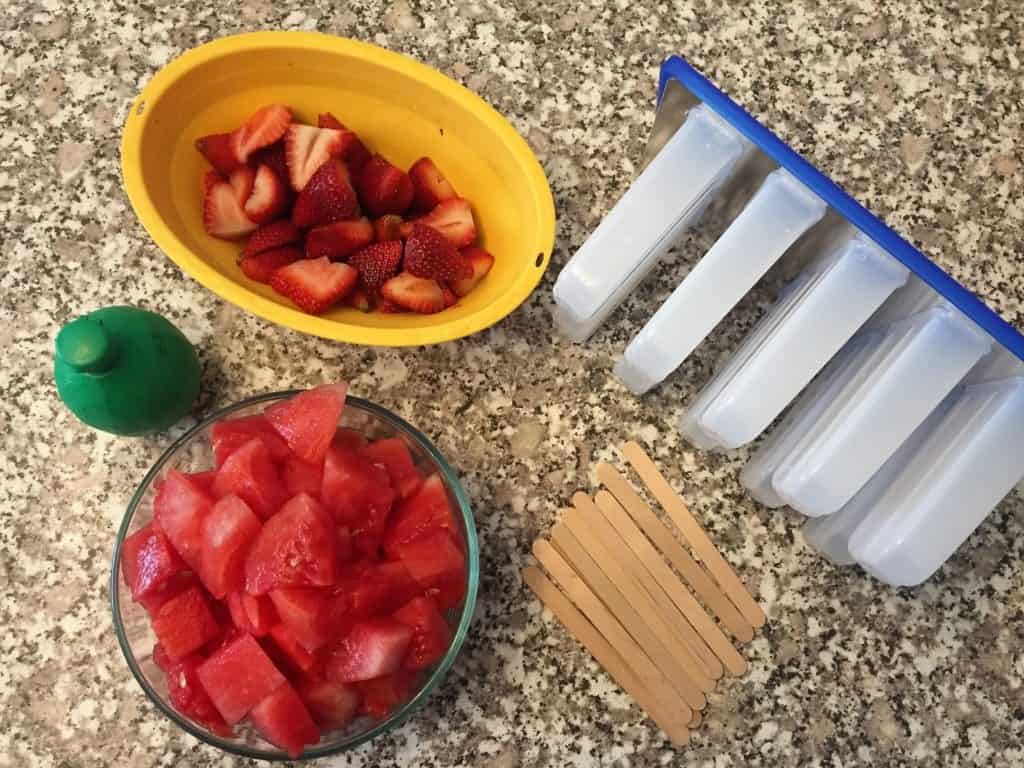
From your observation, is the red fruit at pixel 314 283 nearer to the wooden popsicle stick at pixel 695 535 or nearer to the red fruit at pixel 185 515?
the red fruit at pixel 185 515

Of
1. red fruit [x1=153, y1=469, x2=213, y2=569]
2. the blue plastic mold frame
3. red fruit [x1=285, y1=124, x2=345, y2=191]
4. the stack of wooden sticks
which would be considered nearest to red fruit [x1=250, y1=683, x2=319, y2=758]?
red fruit [x1=153, y1=469, x2=213, y2=569]

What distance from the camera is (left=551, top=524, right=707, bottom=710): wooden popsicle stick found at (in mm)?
869

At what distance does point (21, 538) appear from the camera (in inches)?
34.4

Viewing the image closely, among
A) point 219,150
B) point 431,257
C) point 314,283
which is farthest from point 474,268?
point 219,150

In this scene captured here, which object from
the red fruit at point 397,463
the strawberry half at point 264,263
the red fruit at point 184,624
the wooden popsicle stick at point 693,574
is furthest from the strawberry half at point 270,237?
the wooden popsicle stick at point 693,574

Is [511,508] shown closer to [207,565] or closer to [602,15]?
[207,565]

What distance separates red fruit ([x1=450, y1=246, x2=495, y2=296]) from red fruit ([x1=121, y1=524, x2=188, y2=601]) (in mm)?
348

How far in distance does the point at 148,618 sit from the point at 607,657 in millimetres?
418

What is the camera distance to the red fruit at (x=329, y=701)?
0.75 metres

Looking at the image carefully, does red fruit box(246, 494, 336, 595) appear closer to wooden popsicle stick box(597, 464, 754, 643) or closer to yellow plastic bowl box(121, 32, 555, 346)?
yellow plastic bowl box(121, 32, 555, 346)

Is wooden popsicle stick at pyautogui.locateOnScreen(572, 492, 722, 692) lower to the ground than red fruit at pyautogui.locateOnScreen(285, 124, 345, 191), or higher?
lower

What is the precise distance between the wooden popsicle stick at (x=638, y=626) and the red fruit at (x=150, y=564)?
37cm

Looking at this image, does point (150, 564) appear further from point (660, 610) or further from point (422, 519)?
point (660, 610)

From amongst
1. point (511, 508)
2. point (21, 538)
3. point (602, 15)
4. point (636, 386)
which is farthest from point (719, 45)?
point (21, 538)
